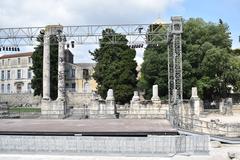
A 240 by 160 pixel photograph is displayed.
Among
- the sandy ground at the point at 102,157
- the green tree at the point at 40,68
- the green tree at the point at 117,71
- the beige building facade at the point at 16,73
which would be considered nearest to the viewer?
the sandy ground at the point at 102,157

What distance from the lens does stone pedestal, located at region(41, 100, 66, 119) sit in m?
43.1

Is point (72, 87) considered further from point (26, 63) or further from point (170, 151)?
point (170, 151)

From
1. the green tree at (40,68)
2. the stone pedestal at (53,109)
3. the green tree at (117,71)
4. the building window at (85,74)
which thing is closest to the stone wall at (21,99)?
the green tree at (40,68)

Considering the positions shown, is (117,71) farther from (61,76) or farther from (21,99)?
(21,99)

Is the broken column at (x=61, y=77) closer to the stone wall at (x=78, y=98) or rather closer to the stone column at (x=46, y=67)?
the stone column at (x=46, y=67)

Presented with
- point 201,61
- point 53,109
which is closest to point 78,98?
point 201,61

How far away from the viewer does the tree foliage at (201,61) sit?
56281mm

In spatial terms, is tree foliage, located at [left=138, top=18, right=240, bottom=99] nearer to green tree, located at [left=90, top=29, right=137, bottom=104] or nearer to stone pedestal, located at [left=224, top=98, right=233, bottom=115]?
green tree, located at [left=90, top=29, right=137, bottom=104]

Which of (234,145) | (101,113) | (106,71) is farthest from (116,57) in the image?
(234,145)

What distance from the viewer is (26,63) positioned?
9262 cm

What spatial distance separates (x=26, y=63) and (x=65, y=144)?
239 feet

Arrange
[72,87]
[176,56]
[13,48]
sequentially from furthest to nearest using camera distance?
1. [72,87]
2. [13,48]
3. [176,56]

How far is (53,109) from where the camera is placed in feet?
144

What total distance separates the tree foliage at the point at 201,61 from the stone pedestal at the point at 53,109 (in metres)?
16.9
